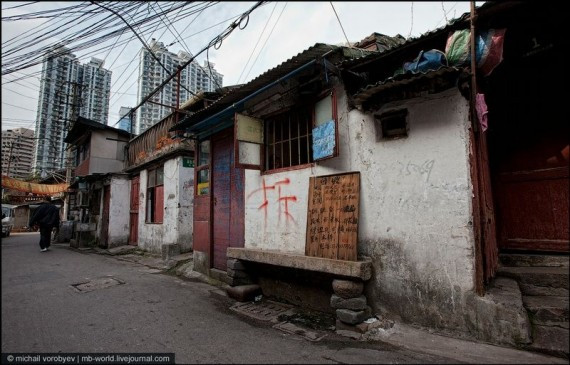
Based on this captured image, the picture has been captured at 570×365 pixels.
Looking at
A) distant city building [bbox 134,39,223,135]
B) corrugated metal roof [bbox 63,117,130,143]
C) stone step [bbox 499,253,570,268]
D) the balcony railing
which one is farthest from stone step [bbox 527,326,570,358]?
corrugated metal roof [bbox 63,117,130,143]

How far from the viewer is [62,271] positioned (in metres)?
8.02

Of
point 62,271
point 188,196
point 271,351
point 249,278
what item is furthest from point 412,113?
point 62,271

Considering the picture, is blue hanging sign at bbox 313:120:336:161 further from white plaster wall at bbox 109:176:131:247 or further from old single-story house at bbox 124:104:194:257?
white plaster wall at bbox 109:176:131:247

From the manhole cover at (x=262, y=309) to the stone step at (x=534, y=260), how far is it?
354cm

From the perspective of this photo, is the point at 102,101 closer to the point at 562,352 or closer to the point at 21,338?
the point at 21,338

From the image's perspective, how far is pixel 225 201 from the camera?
24.3 feet

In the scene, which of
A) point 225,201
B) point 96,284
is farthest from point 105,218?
point 225,201

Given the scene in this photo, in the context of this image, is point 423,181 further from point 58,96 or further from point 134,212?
point 58,96

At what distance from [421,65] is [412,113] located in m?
0.64

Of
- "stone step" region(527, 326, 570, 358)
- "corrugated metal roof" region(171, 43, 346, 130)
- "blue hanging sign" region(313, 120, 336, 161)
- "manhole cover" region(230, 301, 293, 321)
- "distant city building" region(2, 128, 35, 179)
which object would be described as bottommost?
"manhole cover" region(230, 301, 293, 321)

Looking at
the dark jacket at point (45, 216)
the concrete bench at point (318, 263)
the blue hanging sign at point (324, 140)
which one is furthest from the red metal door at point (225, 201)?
the dark jacket at point (45, 216)

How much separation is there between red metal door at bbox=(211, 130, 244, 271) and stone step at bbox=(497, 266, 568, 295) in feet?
16.2

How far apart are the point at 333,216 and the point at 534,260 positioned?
115 inches

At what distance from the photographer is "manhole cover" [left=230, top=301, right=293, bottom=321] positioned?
189 inches
